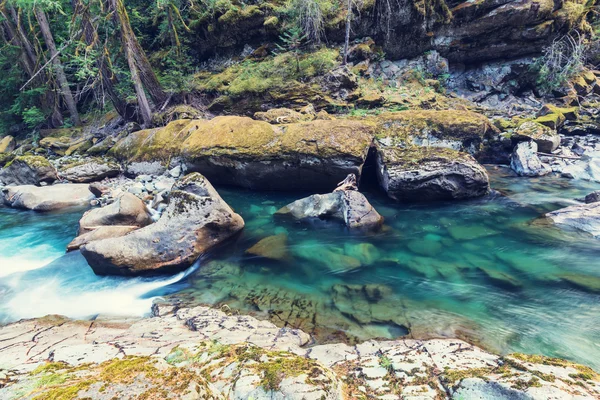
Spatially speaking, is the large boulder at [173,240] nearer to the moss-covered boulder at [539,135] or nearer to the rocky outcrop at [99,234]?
the rocky outcrop at [99,234]

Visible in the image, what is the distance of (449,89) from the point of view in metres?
15.8

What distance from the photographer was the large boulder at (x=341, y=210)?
6.61m

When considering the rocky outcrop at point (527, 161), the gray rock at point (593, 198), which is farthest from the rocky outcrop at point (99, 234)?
the rocky outcrop at point (527, 161)

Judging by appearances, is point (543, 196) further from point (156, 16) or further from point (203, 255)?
point (156, 16)

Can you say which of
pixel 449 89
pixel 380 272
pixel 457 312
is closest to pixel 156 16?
pixel 449 89

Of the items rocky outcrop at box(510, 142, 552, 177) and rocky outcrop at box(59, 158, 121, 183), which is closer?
rocky outcrop at box(510, 142, 552, 177)

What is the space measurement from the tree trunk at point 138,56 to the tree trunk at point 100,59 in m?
0.99

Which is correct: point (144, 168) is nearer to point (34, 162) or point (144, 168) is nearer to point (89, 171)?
point (89, 171)

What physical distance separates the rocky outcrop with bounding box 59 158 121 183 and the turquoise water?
3.58 m

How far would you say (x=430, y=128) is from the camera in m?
8.71

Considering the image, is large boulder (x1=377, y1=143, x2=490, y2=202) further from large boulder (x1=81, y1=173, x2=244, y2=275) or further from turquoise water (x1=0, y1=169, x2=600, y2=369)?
large boulder (x1=81, y1=173, x2=244, y2=275)

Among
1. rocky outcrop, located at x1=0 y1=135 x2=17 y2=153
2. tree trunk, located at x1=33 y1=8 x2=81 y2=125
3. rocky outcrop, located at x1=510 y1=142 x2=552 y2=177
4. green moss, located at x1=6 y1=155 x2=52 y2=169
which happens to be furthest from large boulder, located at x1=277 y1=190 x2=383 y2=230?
rocky outcrop, located at x1=0 y1=135 x2=17 y2=153

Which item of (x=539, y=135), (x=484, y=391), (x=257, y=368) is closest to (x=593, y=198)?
(x=539, y=135)

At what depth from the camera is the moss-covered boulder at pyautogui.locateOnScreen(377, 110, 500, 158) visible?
859 cm
